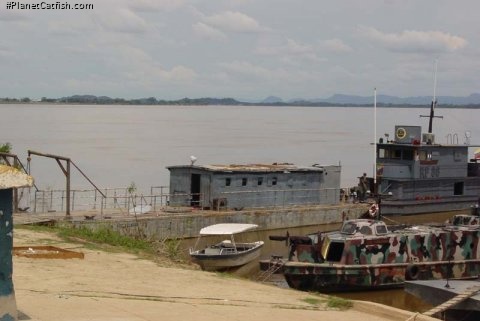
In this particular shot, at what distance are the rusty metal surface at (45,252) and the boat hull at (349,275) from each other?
321 inches

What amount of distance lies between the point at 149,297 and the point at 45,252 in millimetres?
5227

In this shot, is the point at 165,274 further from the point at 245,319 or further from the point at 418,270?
the point at 418,270

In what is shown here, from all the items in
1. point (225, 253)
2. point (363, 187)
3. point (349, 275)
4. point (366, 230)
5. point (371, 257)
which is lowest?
point (349, 275)

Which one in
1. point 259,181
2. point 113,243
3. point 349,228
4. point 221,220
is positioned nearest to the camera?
point 113,243

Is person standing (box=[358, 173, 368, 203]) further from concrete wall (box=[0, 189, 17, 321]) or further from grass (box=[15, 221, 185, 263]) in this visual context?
concrete wall (box=[0, 189, 17, 321])

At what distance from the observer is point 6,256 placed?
995 centimetres

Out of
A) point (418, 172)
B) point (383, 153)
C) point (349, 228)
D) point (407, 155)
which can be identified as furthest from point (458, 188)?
point (349, 228)

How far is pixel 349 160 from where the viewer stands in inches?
3462

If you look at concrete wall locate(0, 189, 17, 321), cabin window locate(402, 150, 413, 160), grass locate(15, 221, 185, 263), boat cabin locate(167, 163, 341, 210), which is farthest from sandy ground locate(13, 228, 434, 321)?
cabin window locate(402, 150, 413, 160)

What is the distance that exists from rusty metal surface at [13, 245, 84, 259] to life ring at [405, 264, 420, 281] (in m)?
11.5

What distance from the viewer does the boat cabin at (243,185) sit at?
36.6 metres

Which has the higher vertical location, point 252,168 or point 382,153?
point 382,153

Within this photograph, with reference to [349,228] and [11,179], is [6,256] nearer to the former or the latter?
[11,179]

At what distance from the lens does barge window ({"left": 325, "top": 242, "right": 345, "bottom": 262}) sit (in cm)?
2476
